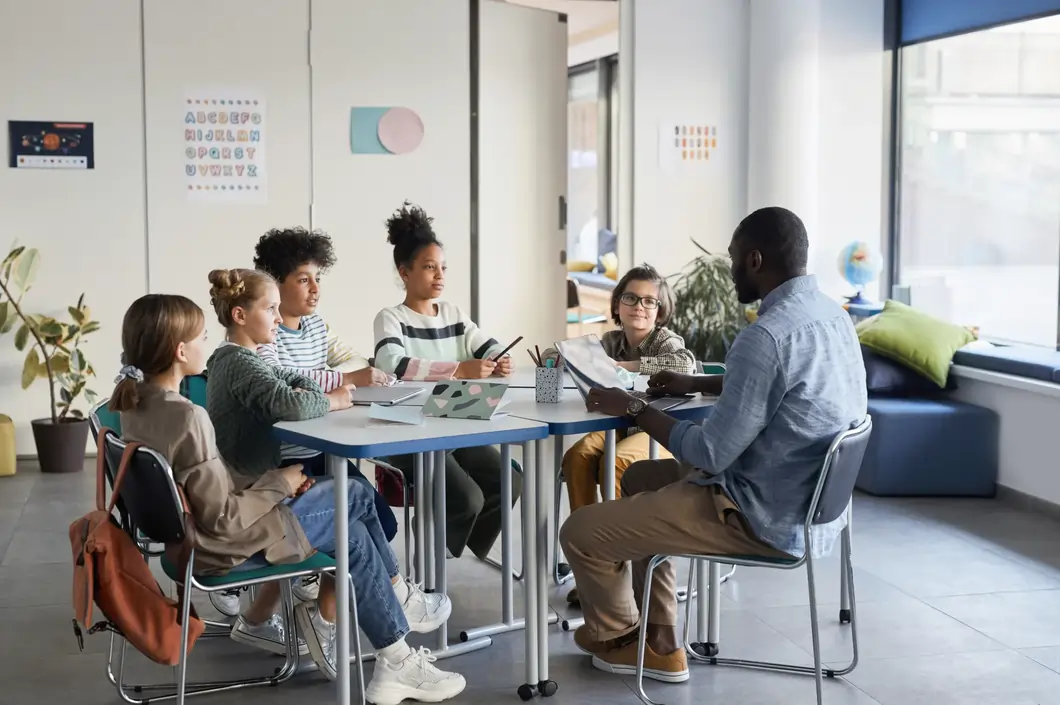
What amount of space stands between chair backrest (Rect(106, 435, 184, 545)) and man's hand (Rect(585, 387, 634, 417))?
1051 mm

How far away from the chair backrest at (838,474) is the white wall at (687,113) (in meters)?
4.02

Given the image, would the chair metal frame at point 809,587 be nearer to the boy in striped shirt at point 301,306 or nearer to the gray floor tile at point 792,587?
the gray floor tile at point 792,587

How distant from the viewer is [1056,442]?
4.92m

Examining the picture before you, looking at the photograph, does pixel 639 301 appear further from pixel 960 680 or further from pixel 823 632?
pixel 960 680

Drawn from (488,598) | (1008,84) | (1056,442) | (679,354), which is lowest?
(488,598)

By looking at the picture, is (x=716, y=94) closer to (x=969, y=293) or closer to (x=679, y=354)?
(x=969, y=293)

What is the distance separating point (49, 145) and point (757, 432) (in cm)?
444

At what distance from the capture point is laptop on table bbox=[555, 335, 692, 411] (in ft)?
10.4

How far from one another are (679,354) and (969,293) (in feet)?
10.1

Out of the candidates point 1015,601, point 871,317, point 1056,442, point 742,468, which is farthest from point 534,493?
point 871,317

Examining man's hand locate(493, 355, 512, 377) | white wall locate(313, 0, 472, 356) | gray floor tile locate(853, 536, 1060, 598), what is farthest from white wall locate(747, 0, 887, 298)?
man's hand locate(493, 355, 512, 377)

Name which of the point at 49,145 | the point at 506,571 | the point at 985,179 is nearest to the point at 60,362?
the point at 49,145

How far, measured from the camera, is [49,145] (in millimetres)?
5949

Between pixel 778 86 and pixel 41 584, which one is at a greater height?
pixel 778 86
